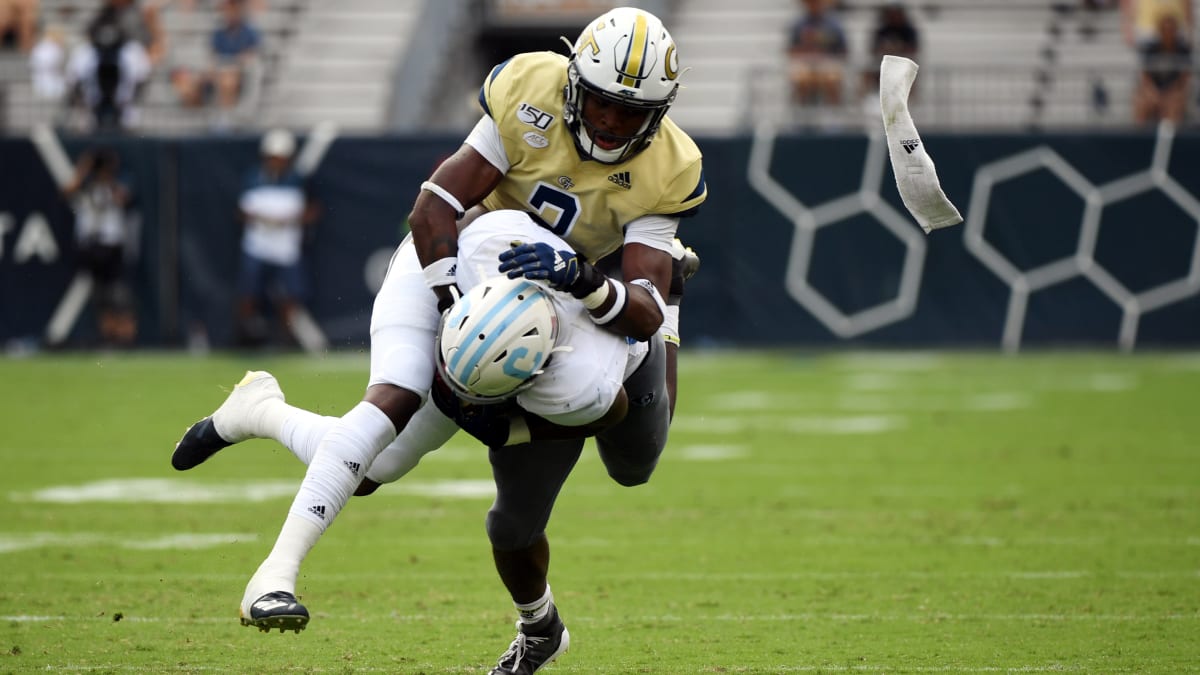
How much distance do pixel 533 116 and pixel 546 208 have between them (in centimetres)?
25

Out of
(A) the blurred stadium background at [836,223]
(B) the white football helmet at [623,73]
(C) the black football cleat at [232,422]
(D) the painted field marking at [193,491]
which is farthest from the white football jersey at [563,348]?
(A) the blurred stadium background at [836,223]

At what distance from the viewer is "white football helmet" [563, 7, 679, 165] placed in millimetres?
4172

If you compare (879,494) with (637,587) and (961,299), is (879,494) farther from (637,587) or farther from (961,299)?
(961,299)

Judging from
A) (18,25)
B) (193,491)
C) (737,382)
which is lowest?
(18,25)

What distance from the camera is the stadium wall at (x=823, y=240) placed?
13875 mm

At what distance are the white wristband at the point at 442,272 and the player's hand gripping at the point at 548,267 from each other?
256 millimetres

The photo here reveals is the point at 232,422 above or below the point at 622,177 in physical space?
below

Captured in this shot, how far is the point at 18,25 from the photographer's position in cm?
1788

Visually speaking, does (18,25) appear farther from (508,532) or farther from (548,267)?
(548,267)

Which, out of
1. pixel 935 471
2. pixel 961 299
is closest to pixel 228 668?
→ pixel 935 471

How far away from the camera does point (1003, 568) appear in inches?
237

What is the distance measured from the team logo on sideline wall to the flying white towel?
2.97 feet

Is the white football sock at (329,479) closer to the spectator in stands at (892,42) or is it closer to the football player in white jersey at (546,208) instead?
the football player in white jersey at (546,208)

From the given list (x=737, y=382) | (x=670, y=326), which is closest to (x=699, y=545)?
(x=670, y=326)
